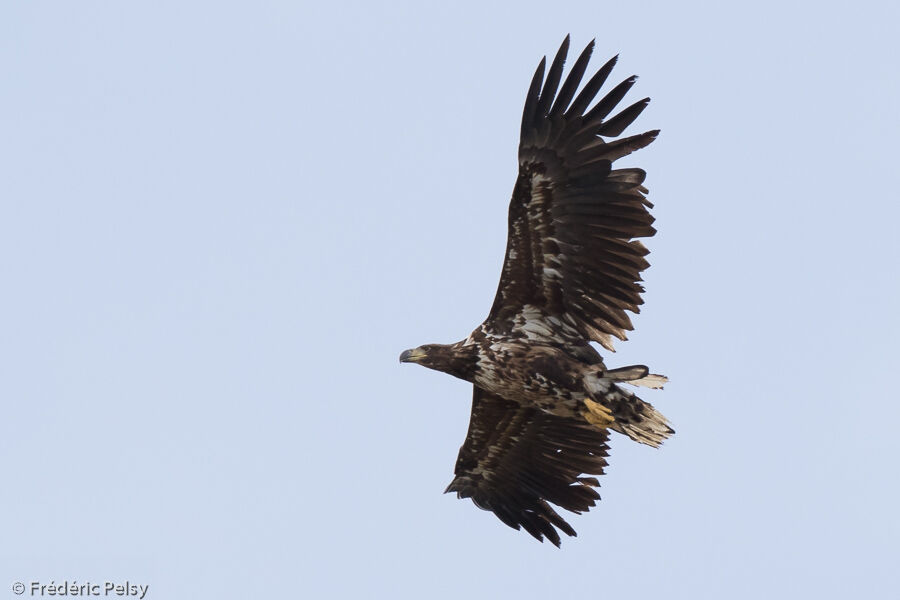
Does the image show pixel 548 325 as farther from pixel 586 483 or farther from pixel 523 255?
pixel 586 483

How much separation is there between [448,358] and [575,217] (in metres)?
2.20

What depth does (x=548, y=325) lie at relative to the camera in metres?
15.6

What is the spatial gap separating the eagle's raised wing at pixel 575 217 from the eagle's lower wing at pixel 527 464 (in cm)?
180

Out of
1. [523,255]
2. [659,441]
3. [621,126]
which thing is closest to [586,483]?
[659,441]

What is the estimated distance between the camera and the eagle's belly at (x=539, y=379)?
15.3 metres

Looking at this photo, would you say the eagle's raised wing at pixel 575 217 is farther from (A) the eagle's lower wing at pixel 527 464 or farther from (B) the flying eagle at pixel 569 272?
(A) the eagle's lower wing at pixel 527 464

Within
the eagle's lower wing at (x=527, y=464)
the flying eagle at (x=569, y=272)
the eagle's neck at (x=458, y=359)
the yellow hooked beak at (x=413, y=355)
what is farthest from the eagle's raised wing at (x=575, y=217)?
the eagle's lower wing at (x=527, y=464)

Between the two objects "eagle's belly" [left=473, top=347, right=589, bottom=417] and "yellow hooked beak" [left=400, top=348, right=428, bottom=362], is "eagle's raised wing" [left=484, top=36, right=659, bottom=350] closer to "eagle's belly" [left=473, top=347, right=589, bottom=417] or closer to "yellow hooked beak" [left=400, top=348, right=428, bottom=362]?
"eagle's belly" [left=473, top=347, right=589, bottom=417]

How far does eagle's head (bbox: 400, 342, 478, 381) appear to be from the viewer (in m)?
15.8

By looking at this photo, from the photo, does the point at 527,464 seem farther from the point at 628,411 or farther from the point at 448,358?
the point at 628,411

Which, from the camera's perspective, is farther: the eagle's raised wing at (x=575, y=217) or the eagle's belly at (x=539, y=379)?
the eagle's belly at (x=539, y=379)

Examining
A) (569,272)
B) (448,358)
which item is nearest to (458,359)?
(448,358)

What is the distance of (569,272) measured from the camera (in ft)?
50.2

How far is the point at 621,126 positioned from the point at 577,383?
2.77 meters
